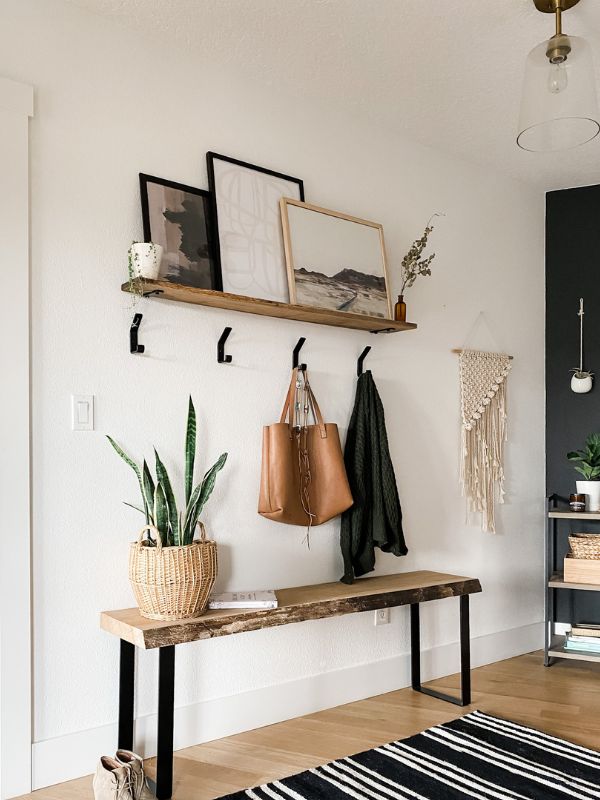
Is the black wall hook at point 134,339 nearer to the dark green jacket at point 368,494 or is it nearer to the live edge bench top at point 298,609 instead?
the live edge bench top at point 298,609

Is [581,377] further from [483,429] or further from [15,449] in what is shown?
[15,449]

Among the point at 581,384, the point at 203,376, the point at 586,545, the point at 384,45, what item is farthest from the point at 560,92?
the point at 586,545

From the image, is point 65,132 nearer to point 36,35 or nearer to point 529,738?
point 36,35

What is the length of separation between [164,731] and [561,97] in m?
2.16

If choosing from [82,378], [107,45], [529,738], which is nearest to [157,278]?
[82,378]

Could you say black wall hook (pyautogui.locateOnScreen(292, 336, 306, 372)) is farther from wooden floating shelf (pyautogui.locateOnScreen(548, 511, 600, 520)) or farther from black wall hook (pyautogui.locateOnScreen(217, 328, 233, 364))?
wooden floating shelf (pyautogui.locateOnScreen(548, 511, 600, 520))

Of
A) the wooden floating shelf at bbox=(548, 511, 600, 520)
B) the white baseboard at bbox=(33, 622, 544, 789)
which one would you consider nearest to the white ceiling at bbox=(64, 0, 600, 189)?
the wooden floating shelf at bbox=(548, 511, 600, 520)

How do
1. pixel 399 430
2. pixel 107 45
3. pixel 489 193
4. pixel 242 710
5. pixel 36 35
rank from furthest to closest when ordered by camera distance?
pixel 489 193, pixel 399 430, pixel 242 710, pixel 107 45, pixel 36 35

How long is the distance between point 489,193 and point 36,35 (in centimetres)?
232

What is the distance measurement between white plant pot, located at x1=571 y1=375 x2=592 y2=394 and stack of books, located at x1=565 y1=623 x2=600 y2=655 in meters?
1.18

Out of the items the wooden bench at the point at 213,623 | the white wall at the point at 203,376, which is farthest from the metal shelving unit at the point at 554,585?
the wooden bench at the point at 213,623

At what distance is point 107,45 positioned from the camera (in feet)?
8.17

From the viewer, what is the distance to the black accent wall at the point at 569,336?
3.92m

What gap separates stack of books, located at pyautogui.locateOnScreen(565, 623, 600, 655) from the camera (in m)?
3.53
